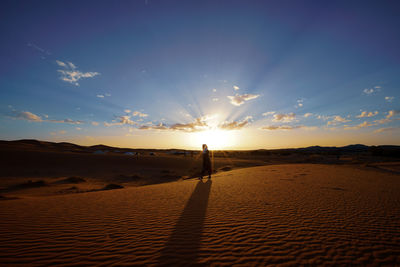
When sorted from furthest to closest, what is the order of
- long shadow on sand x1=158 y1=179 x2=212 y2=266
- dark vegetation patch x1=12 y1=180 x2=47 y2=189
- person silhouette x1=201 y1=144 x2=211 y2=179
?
person silhouette x1=201 y1=144 x2=211 y2=179 < dark vegetation patch x1=12 y1=180 x2=47 y2=189 < long shadow on sand x1=158 y1=179 x2=212 y2=266

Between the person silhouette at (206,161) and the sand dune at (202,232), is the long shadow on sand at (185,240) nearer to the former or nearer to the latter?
the sand dune at (202,232)

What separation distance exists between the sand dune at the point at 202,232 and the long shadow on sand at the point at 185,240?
2 cm

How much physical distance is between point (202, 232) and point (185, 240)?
22.5 inches

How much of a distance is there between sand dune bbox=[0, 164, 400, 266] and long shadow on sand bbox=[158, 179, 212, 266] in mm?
19

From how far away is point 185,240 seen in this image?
12.9 ft

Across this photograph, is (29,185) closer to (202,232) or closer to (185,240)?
(185,240)

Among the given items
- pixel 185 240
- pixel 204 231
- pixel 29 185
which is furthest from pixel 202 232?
pixel 29 185

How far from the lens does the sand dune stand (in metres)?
3.33

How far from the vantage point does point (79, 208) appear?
6.16 m

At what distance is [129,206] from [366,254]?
678 centimetres

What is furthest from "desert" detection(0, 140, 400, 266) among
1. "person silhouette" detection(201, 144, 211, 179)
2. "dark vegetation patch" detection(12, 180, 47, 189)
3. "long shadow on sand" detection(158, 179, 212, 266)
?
"dark vegetation patch" detection(12, 180, 47, 189)

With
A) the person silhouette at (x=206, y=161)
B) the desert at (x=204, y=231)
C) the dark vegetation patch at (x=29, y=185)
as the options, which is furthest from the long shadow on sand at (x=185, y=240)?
the dark vegetation patch at (x=29, y=185)

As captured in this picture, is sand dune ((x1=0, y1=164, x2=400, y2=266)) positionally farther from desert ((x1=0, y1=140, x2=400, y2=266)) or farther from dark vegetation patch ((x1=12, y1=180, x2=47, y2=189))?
dark vegetation patch ((x1=12, y1=180, x2=47, y2=189))

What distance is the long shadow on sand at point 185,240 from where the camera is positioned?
3.24m
